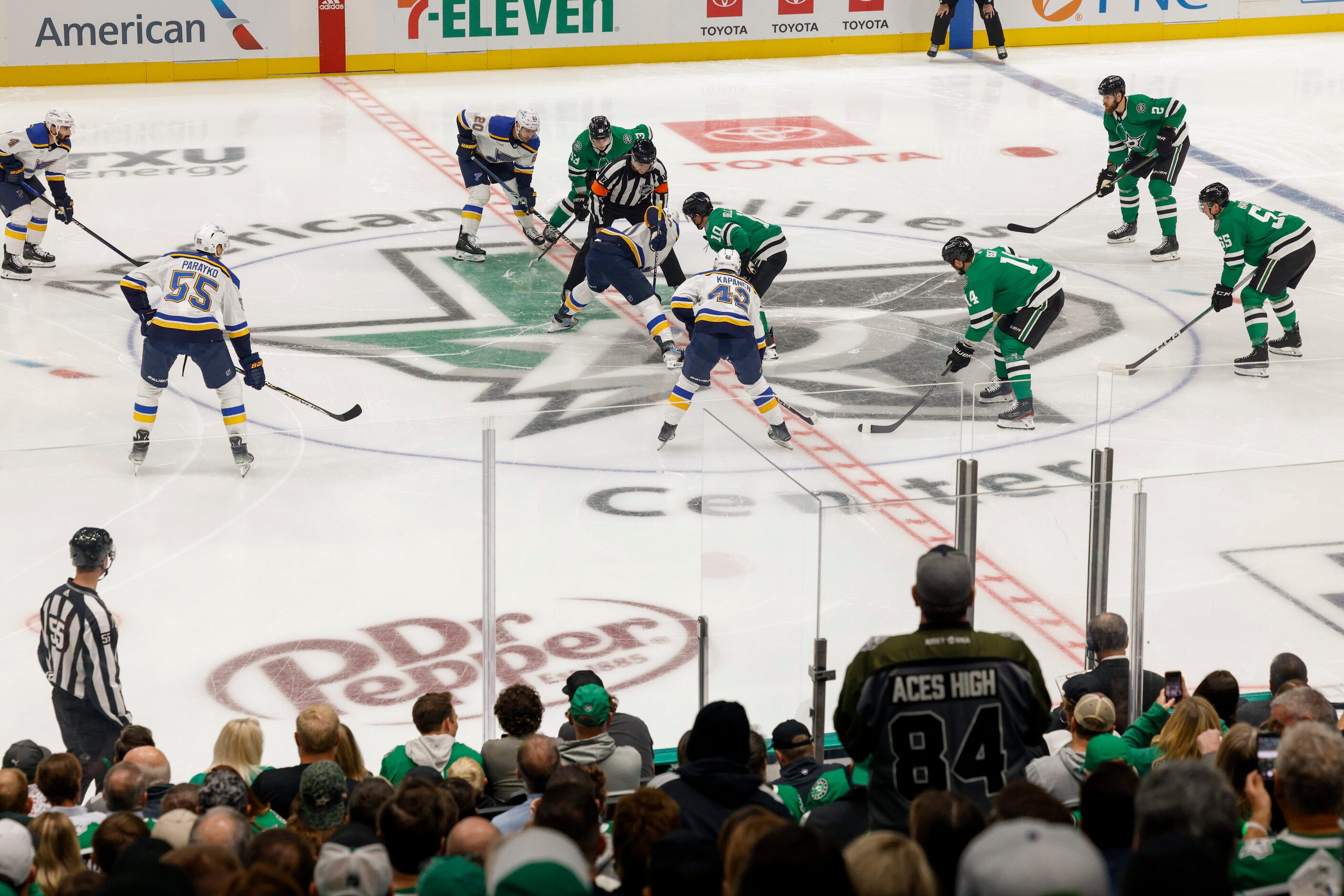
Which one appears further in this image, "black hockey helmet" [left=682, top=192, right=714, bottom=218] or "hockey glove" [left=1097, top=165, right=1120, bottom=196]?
"hockey glove" [left=1097, top=165, right=1120, bottom=196]

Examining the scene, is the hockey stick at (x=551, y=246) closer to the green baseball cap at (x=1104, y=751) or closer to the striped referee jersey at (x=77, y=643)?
the striped referee jersey at (x=77, y=643)

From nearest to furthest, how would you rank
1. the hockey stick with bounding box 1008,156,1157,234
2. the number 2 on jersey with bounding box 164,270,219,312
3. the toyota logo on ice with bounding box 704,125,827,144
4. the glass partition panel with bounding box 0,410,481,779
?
1. the glass partition panel with bounding box 0,410,481,779
2. the number 2 on jersey with bounding box 164,270,219,312
3. the hockey stick with bounding box 1008,156,1157,234
4. the toyota logo on ice with bounding box 704,125,827,144

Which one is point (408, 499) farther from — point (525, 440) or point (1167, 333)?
point (1167, 333)

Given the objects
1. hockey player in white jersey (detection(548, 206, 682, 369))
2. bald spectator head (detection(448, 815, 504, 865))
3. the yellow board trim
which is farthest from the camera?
the yellow board trim

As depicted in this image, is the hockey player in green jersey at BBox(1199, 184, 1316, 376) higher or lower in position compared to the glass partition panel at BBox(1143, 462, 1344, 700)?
higher

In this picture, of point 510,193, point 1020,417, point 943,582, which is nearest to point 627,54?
point 510,193

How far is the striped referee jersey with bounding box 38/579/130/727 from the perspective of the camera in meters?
4.57

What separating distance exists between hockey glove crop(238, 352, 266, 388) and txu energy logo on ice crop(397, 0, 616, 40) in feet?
31.9

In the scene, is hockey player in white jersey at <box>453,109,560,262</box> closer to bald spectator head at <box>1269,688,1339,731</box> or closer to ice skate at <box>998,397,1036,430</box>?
ice skate at <box>998,397,1036,430</box>

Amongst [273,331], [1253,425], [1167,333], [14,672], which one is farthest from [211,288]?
[1167,333]

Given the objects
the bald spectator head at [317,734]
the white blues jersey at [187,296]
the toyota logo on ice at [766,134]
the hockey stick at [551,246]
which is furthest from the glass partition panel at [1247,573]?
the toyota logo on ice at [766,134]

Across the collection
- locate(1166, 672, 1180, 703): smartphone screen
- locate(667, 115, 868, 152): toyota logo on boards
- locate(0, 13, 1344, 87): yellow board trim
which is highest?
locate(0, 13, 1344, 87): yellow board trim

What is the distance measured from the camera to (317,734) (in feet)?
12.4

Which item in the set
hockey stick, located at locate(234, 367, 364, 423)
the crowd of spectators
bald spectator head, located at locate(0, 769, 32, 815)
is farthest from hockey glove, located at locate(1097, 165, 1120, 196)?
bald spectator head, located at locate(0, 769, 32, 815)
